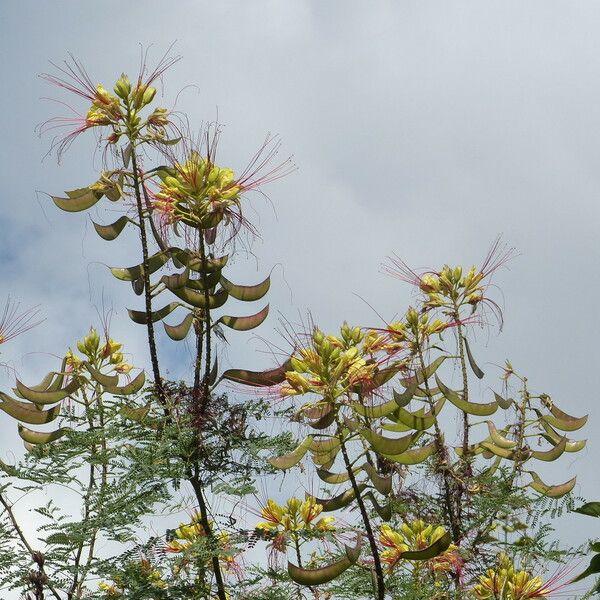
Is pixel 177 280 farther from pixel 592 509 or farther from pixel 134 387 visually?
pixel 592 509

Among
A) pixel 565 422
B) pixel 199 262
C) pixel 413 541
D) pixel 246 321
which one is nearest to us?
pixel 199 262

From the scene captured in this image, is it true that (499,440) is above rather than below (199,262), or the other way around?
below

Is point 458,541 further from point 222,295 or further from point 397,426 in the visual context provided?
point 222,295

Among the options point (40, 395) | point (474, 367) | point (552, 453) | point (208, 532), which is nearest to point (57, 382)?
point (40, 395)

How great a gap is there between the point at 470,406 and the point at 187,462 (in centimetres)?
166

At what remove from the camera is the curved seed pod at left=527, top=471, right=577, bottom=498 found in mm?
5605

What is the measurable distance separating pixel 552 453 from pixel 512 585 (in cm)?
100

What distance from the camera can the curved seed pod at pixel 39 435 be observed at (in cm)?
490

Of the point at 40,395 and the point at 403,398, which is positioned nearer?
the point at 403,398

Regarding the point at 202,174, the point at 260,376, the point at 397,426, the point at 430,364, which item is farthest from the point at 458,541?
the point at 202,174

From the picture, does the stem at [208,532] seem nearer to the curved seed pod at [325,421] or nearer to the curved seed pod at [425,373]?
the curved seed pod at [325,421]

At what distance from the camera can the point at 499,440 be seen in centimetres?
569

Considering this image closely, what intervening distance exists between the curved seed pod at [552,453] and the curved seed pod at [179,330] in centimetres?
236

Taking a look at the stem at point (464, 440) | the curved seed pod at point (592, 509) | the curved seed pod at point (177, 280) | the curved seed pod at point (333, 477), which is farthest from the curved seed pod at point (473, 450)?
the curved seed pod at point (592, 509)
